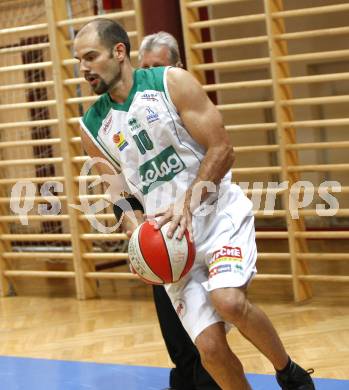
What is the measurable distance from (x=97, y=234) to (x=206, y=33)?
93.0 inches

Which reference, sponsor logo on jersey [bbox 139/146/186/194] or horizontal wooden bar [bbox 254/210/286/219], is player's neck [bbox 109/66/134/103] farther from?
horizontal wooden bar [bbox 254/210/286/219]

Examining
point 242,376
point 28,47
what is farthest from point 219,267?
point 28,47

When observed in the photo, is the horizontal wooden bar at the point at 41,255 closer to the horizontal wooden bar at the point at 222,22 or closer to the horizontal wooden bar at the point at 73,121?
the horizontal wooden bar at the point at 73,121

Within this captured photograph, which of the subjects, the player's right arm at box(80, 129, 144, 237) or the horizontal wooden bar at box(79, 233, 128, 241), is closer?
the player's right arm at box(80, 129, 144, 237)

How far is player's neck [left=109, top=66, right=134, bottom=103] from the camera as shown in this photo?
3547mm

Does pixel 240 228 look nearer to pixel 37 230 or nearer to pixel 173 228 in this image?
pixel 173 228

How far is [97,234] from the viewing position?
6.76 m

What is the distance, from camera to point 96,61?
3475 mm

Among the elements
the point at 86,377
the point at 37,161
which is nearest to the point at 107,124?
the point at 86,377

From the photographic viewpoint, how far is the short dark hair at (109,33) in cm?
350

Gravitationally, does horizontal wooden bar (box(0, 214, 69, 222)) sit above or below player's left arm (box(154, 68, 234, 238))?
below

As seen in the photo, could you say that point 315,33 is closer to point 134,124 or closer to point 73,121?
point 73,121

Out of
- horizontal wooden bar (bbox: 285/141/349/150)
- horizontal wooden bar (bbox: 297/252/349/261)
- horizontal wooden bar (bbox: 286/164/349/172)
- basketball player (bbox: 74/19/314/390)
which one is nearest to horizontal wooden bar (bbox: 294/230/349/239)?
horizontal wooden bar (bbox: 297/252/349/261)

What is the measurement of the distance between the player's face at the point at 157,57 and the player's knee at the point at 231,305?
1.43 m
